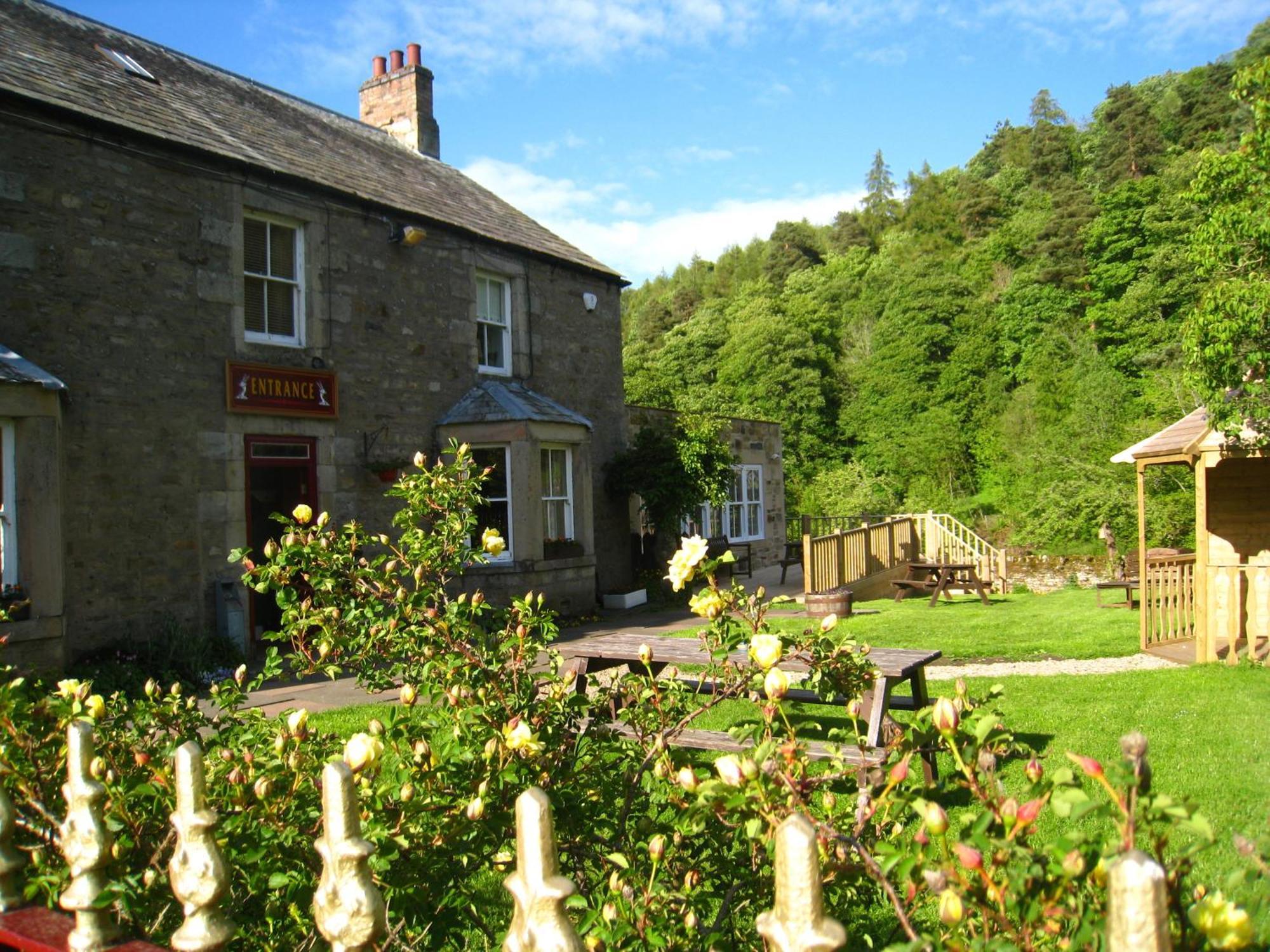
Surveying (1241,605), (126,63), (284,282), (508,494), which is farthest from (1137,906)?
(126,63)

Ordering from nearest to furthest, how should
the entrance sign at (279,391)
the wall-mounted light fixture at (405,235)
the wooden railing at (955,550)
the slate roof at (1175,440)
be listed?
A: the slate roof at (1175,440) < the entrance sign at (279,391) < the wall-mounted light fixture at (405,235) < the wooden railing at (955,550)

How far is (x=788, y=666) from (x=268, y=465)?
8110 millimetres

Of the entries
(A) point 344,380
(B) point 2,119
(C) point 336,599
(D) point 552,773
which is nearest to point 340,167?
(A) point 344,380

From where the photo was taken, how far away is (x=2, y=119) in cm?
925

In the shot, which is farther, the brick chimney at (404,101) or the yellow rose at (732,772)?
the brick chimney at (404,101)

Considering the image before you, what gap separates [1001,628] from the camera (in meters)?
12.8

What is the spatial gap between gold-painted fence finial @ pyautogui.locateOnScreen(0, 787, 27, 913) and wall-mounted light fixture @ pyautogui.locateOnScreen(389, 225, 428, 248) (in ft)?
39.2

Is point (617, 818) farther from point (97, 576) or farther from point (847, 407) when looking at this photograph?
point (847, 407)

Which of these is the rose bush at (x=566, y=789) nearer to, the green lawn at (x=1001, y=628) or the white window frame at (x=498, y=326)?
the green lawn at (x=1001, y=628)

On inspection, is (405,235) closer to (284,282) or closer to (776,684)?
(284,282)

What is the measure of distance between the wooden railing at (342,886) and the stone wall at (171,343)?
858 centimetres

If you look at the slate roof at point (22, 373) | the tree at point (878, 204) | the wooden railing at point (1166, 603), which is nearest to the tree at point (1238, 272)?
the wooden railing at point (1166, 603)

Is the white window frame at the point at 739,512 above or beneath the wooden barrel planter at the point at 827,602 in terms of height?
above

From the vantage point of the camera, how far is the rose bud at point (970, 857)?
1338 millimetres
